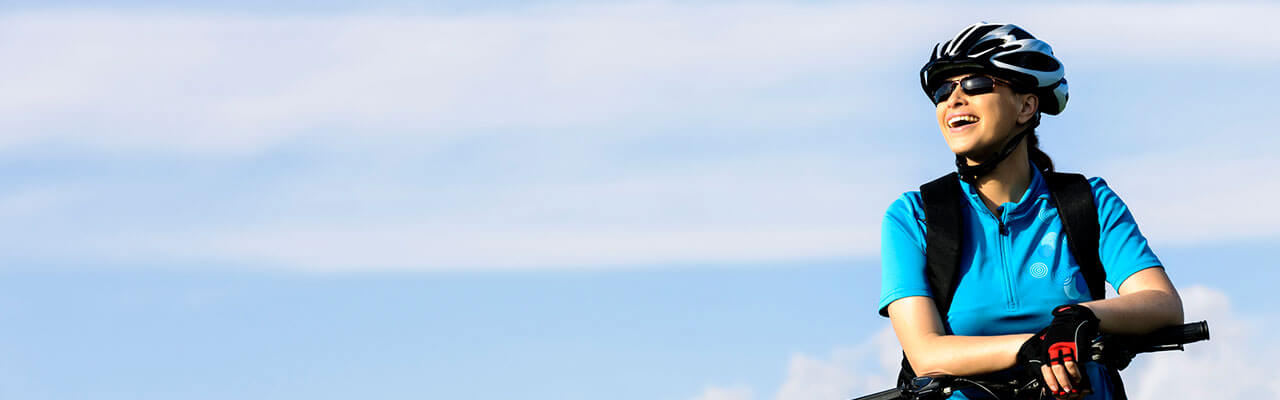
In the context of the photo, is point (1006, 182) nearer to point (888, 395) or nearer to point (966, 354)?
point (966, 354)

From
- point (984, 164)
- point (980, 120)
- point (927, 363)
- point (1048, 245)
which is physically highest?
point (980, 120)

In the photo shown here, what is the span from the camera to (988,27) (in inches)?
356

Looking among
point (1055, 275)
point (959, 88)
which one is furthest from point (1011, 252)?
point (959, 88)

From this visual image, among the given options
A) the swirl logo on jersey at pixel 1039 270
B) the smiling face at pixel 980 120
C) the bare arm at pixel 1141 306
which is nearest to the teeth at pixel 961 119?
the smiling face at pixel 980 120

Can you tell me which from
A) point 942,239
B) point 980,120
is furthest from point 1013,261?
point 980,120

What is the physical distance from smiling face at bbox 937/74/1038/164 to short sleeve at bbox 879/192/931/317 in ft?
1.21

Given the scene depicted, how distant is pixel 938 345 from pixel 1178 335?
1085 mm

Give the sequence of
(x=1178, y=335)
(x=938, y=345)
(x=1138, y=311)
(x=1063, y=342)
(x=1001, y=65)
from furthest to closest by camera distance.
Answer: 1. (x=1001, y=65)
2. (x=938, y=345)
3. (x=1138, y=311)
4. (x=1178, y=335)
5. (x=1063, y=342)

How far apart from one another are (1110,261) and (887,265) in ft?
3.58

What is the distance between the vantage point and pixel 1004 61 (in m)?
8.80

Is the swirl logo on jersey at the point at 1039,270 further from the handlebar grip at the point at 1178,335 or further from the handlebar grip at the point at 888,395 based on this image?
the handlebar grip at the point at 888,395

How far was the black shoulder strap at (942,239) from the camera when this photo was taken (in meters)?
8.53

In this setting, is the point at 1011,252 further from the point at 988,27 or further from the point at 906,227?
the point at 988,27

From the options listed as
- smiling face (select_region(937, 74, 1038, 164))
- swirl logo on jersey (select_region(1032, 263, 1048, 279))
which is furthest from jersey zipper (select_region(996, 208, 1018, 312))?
smiling face (select_region(937, 74, 1038, 164))
